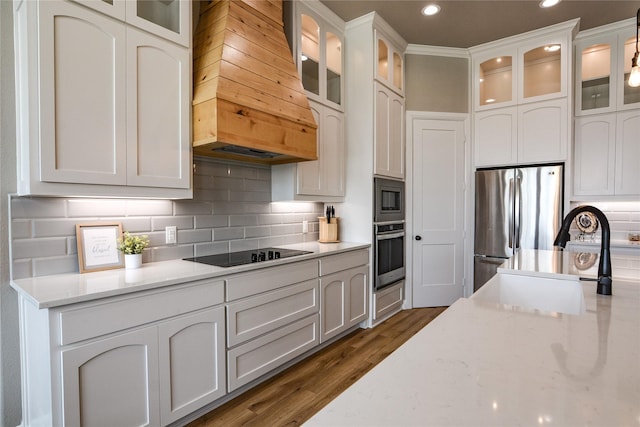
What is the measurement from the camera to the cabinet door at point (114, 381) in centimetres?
141

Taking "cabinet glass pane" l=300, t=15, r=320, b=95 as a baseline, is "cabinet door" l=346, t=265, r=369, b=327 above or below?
A: below

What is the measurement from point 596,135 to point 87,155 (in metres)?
4.47

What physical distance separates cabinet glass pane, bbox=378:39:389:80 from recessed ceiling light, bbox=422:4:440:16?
0.47 meters

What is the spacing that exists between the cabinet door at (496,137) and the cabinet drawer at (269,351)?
270cm

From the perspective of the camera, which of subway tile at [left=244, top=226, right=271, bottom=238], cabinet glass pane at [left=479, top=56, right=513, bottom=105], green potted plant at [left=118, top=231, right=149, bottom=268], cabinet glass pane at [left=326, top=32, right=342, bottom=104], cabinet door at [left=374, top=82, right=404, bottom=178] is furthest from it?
cabinet glass pane at [left=479, top=56, right=513, bottom=105]

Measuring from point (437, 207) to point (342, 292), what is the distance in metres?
1.71

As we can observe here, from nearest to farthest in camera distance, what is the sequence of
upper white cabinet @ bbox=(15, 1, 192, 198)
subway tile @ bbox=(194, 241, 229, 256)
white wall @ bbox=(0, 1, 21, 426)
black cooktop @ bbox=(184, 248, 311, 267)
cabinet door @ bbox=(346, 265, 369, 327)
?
upper white cabinet @ bbox=(15, 1, 192, 198) → white wall @ bbox=(0, 1, 21, 426) → black cooktop @ bbox=(184, 248, 311, 267) → subway tile @ bbox=(194, 241, 229, 256) → cabinet door @ bbox=(346, 265, 369, 327)

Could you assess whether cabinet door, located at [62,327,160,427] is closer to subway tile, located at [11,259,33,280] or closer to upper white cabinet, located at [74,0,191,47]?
subway tile, located at [11,259,33,280]

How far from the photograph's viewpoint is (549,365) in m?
0.73

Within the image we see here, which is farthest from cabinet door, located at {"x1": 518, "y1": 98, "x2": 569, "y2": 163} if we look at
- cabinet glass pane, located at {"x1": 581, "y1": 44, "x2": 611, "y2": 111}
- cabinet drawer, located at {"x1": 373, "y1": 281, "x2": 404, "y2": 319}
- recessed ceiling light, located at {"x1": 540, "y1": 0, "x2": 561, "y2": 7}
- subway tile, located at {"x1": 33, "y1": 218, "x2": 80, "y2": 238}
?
subway tile, located at {"x1": 33, "y1": 218, "x2": 80, "y2": 238}

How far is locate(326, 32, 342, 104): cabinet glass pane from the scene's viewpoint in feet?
10.5

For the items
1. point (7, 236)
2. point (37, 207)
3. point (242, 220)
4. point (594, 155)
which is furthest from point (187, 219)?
point (594, 155)

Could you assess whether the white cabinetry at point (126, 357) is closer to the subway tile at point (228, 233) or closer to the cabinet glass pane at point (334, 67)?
the subway tile at point (228, 233)

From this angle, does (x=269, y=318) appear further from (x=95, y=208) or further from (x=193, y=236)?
(x=95, y=208)
